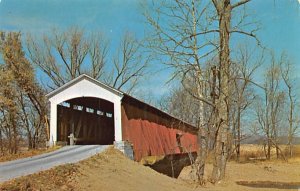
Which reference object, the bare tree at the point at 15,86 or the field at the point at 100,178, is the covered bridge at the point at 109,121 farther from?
the bare tree at the point at 15,86

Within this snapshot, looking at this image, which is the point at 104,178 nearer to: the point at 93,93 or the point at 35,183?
the point at 35,183

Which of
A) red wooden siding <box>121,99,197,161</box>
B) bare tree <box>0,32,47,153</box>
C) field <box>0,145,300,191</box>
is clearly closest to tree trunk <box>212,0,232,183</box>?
field <box>0,145,300,191</box>

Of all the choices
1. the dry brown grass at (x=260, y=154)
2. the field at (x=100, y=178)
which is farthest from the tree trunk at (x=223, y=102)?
the dry brown grass at (x=260, y=154)

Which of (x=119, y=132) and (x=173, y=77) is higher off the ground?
(x=173, y=77)

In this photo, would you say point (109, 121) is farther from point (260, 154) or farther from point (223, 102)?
point (260, 154)

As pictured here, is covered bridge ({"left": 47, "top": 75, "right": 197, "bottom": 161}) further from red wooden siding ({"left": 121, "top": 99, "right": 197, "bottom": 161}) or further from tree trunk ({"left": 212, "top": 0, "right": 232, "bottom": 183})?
tree trunk ({"left": 212, "top": 0, "right": 232, "bottom": 183})

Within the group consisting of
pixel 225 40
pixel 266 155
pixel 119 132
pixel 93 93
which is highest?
pixel 225 40

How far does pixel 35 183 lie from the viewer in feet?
27.7

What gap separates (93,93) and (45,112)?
54.0 ft

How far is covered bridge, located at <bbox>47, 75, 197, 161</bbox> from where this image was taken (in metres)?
16.9

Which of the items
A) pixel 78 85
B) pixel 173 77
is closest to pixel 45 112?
pixel 78 85

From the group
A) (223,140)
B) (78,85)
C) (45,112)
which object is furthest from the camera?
(45,112)

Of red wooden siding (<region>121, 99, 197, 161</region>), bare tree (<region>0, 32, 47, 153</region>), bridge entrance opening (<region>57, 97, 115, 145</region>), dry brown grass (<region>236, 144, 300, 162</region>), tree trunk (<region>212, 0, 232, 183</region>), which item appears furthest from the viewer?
dry brown grass (<region>236, 144, 300, 162</region>)

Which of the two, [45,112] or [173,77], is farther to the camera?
[45,112]
